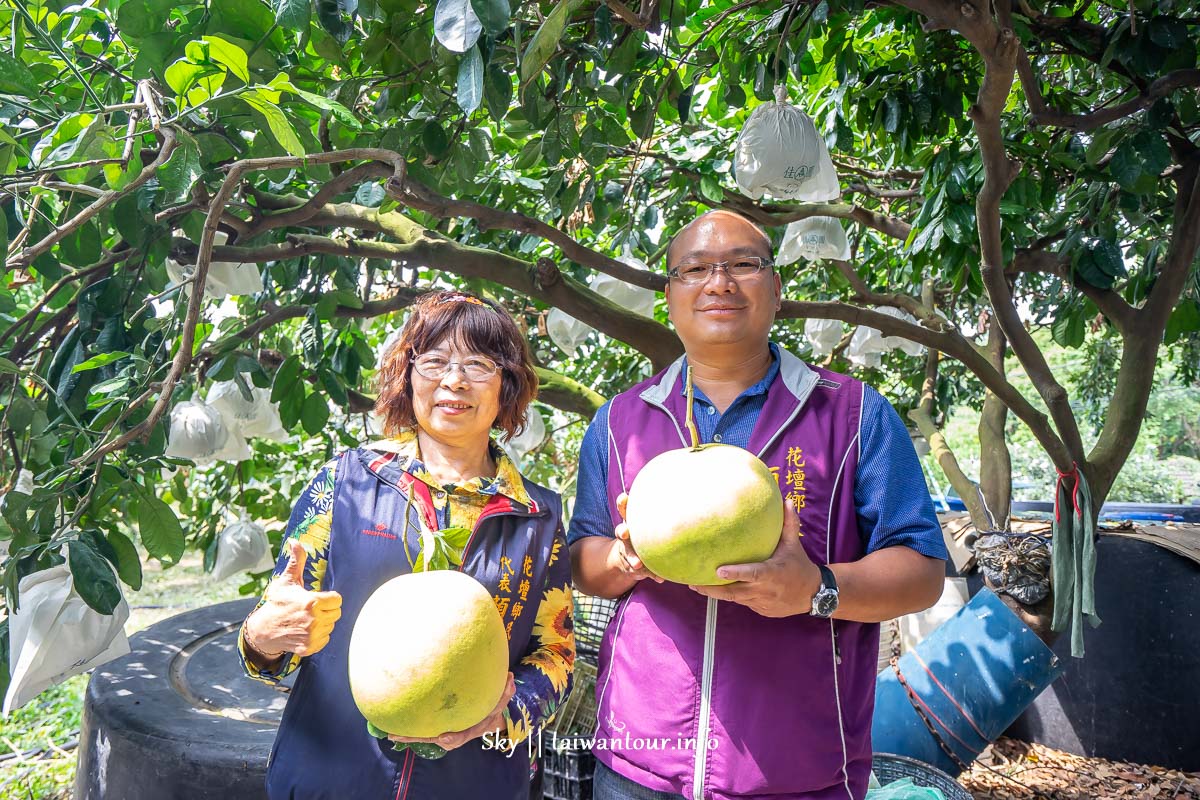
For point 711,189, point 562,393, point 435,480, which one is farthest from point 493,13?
point 562,393

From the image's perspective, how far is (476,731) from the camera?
1.29 metres

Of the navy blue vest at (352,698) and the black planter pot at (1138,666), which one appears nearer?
the navy blue vest at (352,698)

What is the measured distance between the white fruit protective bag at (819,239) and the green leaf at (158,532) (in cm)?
252

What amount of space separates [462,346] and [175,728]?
1650mm

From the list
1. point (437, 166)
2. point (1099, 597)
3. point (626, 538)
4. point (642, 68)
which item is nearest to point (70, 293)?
point (437, 166)

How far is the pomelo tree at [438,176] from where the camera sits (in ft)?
5.00

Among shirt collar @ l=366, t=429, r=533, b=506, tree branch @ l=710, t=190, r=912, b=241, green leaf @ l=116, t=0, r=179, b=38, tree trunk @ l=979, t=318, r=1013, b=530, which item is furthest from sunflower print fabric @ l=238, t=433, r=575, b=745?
tree trunk @ l=979, t=318, r=1013, b=530

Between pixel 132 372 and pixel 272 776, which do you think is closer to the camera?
pixel 272 776

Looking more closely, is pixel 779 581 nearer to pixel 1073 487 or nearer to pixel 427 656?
pixel 427 656

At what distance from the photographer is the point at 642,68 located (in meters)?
2.29

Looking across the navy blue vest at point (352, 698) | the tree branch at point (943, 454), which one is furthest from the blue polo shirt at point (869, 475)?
the tree branch at point (943, 454)

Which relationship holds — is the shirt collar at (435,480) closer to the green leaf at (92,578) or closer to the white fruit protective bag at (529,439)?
the green leaf at (92,578)

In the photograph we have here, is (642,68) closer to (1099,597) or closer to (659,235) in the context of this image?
(659,235)

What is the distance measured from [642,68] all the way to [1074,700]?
358 cm
